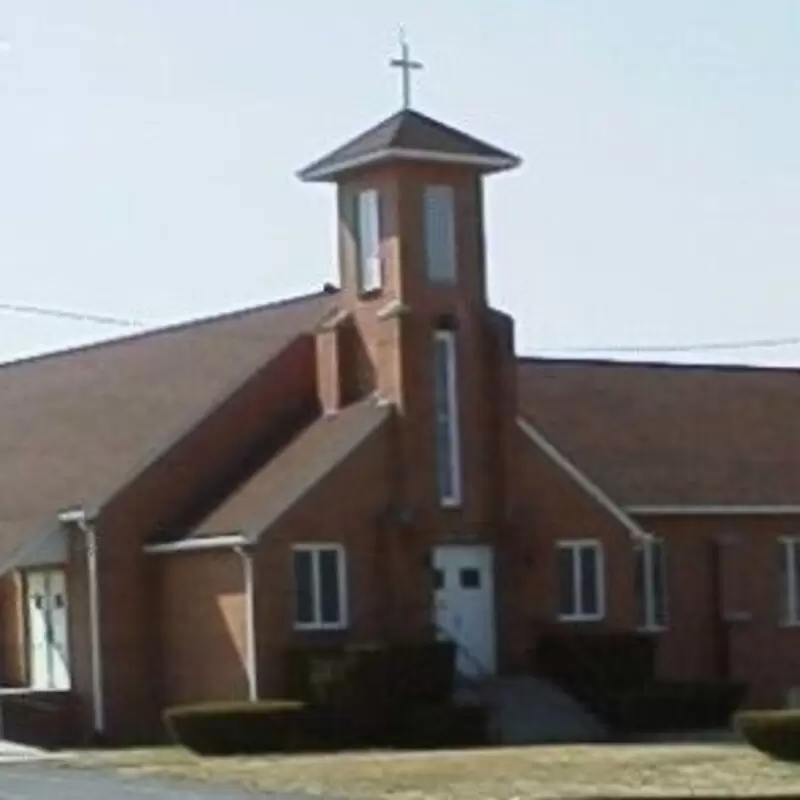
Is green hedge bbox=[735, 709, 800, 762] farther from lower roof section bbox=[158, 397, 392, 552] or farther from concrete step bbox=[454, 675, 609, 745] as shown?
lower roof section bbox=[158, 397, 392, 552]

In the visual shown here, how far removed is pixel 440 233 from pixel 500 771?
48.3 ft

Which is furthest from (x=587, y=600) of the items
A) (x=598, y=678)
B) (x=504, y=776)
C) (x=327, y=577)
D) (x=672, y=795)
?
(x=672, y=795)

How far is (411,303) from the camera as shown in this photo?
48188 mm

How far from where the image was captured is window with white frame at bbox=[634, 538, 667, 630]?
52.7 meters

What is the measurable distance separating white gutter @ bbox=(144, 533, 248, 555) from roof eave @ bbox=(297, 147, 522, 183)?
24.4 ft

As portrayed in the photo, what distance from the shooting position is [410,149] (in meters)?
48.2

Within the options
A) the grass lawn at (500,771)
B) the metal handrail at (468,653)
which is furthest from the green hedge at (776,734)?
the metal handrail at (468,653)

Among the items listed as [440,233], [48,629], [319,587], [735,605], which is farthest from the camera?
[735,605]

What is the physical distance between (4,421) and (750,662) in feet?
56.7

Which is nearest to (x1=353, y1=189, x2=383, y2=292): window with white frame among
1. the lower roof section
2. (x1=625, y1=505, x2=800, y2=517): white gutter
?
the lower roof section

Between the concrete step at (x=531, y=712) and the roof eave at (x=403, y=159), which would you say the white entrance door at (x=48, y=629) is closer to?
the concrete step at (x=531, y=712)

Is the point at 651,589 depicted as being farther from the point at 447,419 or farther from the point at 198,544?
the point at 198,544

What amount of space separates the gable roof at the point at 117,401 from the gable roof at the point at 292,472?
1861mm

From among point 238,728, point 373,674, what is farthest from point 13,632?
point 238,728
